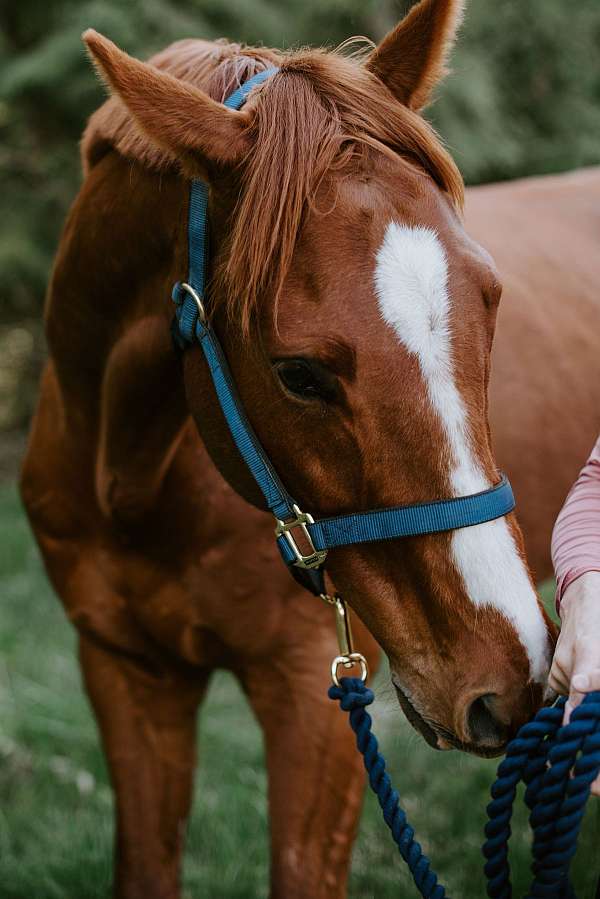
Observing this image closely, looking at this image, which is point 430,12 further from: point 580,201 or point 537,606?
point 580,201

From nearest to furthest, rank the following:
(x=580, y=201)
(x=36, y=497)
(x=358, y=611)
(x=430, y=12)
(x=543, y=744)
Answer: (x=543, y=744) → (x=358, y=611) → (x=430, y=12) → (x=36, y=497) → (x=580, y=201)

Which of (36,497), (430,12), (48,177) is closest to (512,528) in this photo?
(430,12)

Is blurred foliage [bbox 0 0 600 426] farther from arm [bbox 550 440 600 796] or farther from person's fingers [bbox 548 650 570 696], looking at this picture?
person's fingers [bbox 548 650 570 696]

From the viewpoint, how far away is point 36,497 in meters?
2.61

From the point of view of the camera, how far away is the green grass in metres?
2.89

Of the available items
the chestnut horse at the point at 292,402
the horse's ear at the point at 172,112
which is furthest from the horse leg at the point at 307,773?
the horse's ear at the point at 172,112

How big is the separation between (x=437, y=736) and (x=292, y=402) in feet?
1.95

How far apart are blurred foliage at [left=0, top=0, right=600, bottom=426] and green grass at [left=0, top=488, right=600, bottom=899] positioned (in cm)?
287

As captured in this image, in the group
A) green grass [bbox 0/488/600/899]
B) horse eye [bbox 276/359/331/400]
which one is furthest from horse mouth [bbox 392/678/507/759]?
horse eye [bbox 276/359/331/400]

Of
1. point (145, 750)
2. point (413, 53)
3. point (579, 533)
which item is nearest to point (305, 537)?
point (579, 533)

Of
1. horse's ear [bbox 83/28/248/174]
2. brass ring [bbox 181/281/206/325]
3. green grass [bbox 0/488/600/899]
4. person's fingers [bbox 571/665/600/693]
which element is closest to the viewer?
person's fingers [bbox 571/665/600/693]

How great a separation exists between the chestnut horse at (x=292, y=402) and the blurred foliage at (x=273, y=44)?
3052mm

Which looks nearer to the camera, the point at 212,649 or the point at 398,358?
the point at 398,358

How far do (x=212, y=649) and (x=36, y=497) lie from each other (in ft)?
2.09
